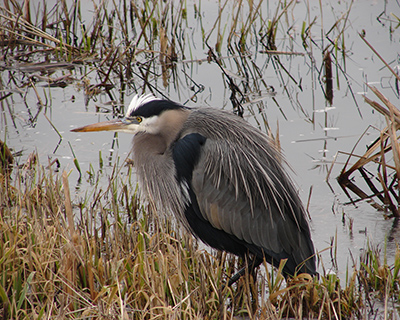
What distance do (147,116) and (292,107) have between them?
3.08m

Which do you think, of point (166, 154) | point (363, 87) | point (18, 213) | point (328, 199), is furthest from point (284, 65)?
point (18, 213)

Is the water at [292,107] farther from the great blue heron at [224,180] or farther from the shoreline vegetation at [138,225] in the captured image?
the great blue heron at [224,180]

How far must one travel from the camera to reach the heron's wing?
3.54m

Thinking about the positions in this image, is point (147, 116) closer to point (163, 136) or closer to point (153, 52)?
point (163, 136)

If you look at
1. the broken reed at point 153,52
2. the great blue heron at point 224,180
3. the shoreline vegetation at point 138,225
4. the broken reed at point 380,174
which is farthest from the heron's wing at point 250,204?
the broken reed at point 153,52

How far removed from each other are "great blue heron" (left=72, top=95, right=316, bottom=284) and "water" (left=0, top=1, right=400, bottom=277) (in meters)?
0.38

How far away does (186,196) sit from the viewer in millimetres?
3637

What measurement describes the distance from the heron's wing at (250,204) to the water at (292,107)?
354 mm

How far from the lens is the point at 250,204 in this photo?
11.7 feet

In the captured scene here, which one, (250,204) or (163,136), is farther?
(163,136)

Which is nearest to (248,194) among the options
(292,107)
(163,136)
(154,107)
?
(163,136)

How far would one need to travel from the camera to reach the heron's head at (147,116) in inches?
143

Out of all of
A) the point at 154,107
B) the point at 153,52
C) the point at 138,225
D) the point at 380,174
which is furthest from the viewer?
the point at 153,52

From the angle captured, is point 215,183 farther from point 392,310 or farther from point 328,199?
point 328,199
